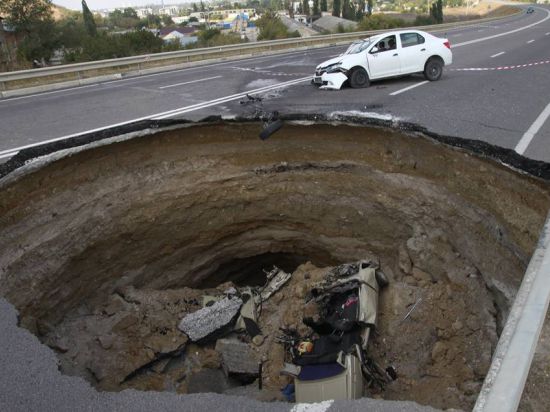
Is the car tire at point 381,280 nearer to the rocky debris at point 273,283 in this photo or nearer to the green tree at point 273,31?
the rocky debris at point 273,283

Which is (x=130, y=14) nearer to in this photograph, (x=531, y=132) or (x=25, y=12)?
(x=25, y=12)

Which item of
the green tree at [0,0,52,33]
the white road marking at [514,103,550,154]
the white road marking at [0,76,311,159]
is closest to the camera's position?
the white road marking at [514,103,550,154]

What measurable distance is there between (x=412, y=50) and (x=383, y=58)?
0.97m

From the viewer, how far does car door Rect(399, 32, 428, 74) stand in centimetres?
1386

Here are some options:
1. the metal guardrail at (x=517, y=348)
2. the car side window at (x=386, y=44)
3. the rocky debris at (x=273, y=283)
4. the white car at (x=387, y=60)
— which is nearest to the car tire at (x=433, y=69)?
the white car at (x=387, y=60)

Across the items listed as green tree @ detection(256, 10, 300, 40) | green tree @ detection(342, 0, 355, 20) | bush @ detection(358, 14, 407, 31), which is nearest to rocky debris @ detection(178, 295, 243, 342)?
green tree @ detection(256, 10, 300, 40)

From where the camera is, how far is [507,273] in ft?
16.6

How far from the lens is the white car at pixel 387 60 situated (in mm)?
13609

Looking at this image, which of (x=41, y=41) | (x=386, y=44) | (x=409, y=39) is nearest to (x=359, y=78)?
(x=386, y=44)

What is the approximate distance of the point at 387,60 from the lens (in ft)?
45.3

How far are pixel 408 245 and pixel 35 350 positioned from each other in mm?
5126

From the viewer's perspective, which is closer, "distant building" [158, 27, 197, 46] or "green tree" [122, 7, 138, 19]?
"distant building" [158, 27, 197, 46]

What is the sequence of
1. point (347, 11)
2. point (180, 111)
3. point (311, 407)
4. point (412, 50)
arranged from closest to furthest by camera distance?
point (311, 407)
point (180, 111)
point (412, 50)
point (347, 11)

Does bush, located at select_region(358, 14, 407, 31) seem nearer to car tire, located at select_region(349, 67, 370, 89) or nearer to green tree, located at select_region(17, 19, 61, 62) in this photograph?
green tree, located at select_region(17, 19, 61, 62)
